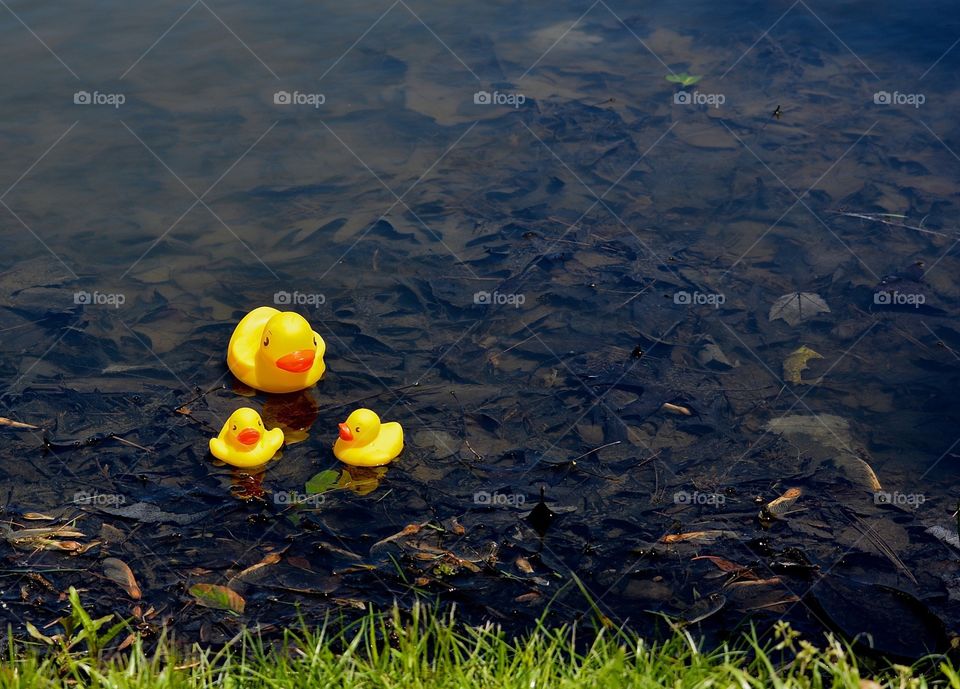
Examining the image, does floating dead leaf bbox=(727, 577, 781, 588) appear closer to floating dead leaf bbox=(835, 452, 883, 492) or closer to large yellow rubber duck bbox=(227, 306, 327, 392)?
floating dead leaf bbox=(835, 452, 883, 492)

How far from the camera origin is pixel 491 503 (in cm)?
596

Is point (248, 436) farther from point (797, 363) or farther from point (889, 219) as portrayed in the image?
point (889, 219)

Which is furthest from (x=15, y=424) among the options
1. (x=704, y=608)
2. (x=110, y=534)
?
(x=704, y=608)

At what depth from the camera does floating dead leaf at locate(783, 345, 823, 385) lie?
6953 millimetres

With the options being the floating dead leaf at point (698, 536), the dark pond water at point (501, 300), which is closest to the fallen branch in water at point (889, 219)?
the dark pond water at point (501, 300)

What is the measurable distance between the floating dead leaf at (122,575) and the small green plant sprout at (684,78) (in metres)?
7.09

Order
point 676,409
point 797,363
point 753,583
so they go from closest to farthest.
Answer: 1. point 753,583
2. point 676,409
3. point 797,363

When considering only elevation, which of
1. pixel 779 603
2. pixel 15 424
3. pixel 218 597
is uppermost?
pixel 15 424

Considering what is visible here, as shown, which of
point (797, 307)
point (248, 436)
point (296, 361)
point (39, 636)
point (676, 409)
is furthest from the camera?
point (797, 307)

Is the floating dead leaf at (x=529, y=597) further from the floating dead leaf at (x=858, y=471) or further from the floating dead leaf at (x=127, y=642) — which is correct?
the floating dead leaf at (x=858, y=471)

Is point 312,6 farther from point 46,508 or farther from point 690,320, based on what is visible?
point 46,508

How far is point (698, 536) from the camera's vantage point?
5.71m

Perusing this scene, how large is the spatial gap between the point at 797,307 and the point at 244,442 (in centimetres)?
400

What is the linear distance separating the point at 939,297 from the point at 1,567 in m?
6.39
